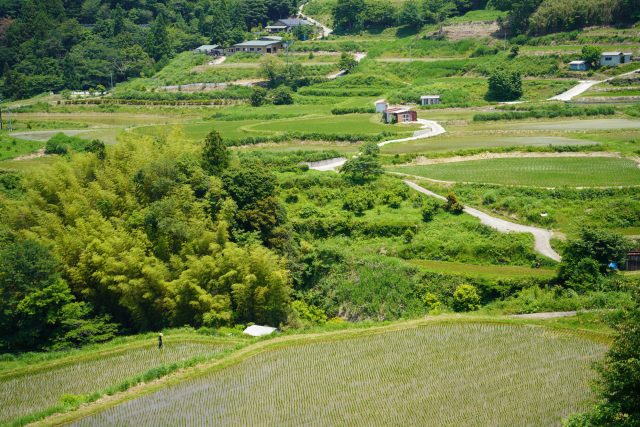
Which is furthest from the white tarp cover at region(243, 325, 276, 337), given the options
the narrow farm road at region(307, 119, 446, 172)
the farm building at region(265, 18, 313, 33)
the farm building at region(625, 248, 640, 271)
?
the farm building at region(265, 18, 313, 33)

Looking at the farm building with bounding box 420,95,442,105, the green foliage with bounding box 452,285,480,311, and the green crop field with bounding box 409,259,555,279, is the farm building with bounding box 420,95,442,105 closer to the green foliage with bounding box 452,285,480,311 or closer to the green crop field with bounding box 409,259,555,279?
the green crop field with bounding box 409,259,555,279

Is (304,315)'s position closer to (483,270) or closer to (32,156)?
(483,270)

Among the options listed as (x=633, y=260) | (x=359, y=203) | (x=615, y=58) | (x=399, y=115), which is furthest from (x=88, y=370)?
(x=615, y=58)

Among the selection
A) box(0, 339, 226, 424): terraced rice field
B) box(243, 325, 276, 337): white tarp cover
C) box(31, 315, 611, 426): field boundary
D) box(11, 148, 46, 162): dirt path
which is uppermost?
box(11, 148, 46, 162): dirt path

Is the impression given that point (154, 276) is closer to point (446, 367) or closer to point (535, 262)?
point (446, 367)

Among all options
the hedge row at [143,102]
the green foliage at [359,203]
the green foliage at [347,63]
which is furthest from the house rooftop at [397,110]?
the hedge row at [143,102]

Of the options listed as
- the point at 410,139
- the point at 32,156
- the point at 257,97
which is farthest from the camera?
the point at 257,97
